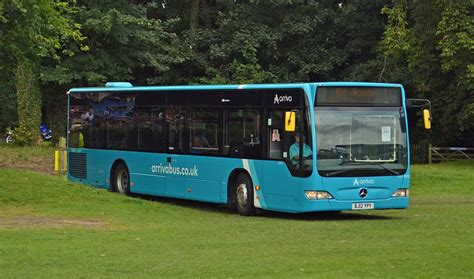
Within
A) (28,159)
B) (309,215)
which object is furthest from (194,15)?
(309,215)

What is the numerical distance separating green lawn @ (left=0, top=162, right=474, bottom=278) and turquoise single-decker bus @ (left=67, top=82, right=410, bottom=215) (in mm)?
604

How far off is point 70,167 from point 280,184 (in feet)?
34.6

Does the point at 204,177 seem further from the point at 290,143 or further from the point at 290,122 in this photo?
the point at 290,122

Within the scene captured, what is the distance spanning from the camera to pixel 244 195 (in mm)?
20109

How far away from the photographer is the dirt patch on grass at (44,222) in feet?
53.9

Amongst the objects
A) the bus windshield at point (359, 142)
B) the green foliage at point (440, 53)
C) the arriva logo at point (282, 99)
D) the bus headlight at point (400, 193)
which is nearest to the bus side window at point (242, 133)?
the arriva logo at point (282, 99)

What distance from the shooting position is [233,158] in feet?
66.9

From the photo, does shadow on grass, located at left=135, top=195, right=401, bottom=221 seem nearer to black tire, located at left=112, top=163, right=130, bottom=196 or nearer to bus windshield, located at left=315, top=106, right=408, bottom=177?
bus windshield, located at left=315, top=106, right=408, bottom=177

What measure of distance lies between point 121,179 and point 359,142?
357 inches

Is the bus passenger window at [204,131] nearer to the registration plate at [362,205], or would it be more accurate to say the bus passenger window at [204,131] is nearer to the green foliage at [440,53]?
the registration plate at [362,205]

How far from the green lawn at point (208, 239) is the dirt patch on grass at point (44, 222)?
20 millimetres

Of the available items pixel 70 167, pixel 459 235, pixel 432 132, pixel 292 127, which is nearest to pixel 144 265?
pixel 459 235

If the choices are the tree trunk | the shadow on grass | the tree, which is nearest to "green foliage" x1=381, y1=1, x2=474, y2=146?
the tree trunk

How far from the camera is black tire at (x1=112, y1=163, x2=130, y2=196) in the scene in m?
24.9
